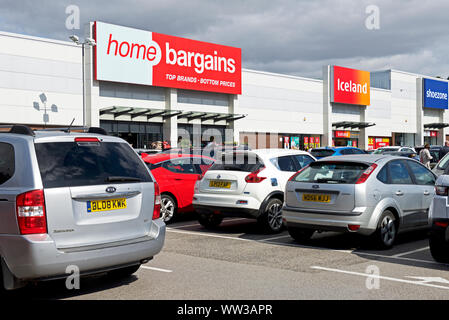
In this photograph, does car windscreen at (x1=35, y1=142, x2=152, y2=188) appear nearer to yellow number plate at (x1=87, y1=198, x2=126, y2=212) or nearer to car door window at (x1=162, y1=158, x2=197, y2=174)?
yellow number plate at (x1=87, y1=198, x2=126, y2=212)

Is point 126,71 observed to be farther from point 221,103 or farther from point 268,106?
point 268,106

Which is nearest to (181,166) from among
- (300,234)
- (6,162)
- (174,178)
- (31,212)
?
(174,178)

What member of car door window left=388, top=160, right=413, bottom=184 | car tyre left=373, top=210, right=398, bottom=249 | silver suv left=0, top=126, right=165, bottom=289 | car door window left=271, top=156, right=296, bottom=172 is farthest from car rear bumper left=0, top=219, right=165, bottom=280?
car door window left=271, top=156, right=296, bottom=172

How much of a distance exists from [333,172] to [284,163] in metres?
2.19

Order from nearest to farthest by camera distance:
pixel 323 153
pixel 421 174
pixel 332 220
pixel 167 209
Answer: pixel 332 220, pixel 421 174, pixel 167 209, pixel 323 153

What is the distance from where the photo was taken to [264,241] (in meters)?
9.26

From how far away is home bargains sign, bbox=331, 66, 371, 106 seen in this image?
46.2m

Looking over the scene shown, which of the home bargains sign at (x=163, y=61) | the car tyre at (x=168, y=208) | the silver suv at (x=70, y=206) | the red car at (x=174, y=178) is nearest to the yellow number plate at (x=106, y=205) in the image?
the silver suv at (x=70, y=206)

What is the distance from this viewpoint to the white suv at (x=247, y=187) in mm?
9859

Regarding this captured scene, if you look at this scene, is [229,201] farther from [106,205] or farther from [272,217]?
[106,205]

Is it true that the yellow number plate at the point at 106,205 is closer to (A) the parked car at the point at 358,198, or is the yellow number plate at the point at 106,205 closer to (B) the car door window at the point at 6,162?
(B) the car door window at the point at 6,162

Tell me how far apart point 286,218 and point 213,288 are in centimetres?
318

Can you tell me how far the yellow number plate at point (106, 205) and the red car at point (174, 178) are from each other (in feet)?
18.6

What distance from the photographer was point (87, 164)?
5445 millimetres
